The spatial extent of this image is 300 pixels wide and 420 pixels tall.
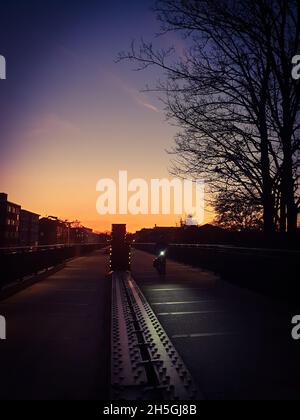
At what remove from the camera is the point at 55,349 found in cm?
500

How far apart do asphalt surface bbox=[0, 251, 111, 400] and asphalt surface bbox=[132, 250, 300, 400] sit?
1081 mm

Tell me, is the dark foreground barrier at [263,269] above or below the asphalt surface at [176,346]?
above

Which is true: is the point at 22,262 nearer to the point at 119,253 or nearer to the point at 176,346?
the point at 176,346

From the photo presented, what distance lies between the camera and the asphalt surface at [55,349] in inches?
145

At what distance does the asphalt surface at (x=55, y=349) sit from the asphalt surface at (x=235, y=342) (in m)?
1.08

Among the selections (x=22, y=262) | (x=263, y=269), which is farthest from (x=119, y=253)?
(x=263, y=269)

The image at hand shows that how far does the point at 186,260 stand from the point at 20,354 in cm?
1906

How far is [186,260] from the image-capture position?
920 inches

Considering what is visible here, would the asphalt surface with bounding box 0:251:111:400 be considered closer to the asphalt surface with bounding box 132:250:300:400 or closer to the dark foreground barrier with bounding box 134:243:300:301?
the asphalt surface with bounding box 132:250:300:400

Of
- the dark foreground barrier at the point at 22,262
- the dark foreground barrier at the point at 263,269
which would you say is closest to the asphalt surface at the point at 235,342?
the dark foreground barrier at the point at 263,269

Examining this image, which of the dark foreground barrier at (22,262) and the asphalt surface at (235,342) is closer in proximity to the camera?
the asphalt surface at (235,342)

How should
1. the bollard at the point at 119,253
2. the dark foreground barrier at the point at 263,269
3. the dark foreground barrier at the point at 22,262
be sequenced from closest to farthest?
the dark foreground barrier at the point at 263,269 → the dark foreground barrier at the point at 22,262 → the bollard at the point at 119,253

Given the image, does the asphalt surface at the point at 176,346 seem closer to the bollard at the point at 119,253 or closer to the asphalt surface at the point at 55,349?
the asphalt surface at the point at 55,349

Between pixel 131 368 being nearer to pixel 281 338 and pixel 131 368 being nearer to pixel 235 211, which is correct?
pixel 281 338
